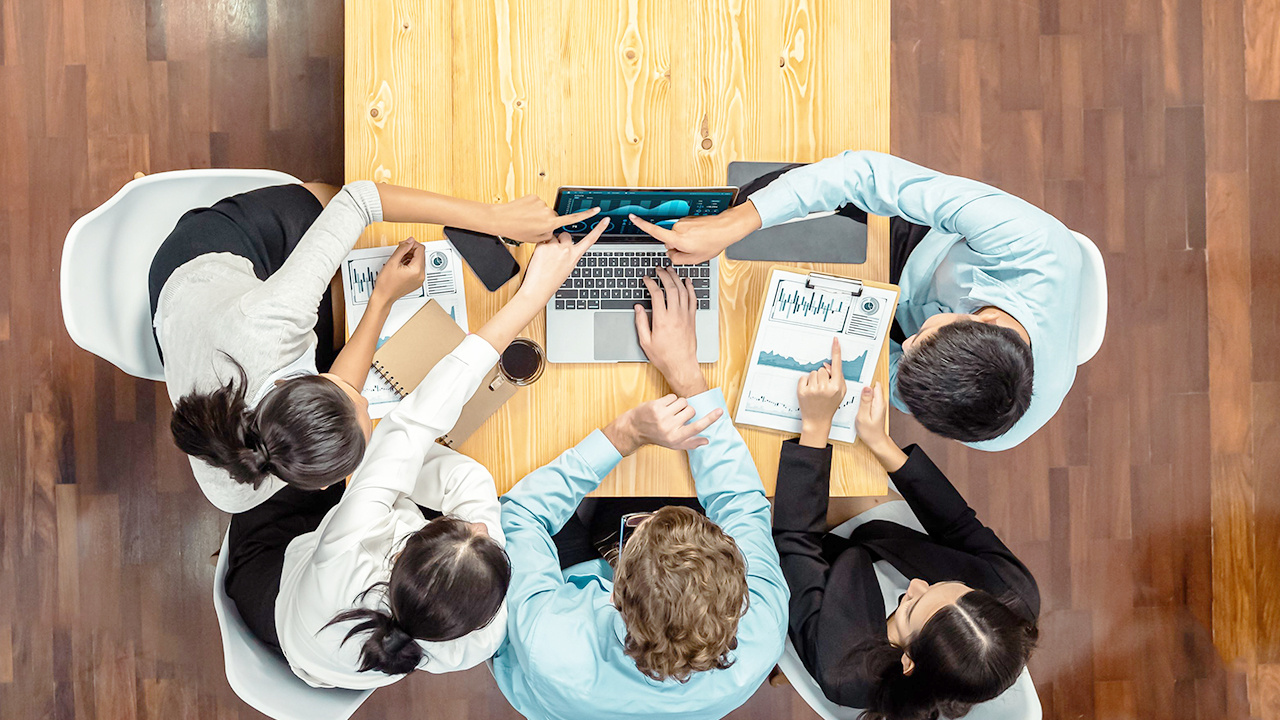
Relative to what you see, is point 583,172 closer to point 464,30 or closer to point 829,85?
point 464,30

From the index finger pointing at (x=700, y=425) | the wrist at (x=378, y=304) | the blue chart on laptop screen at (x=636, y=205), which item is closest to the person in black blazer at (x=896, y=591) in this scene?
the index finger pointing at (x=700, y=425)

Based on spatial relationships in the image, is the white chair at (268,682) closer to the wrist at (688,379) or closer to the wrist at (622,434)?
the wrist at (622,434)

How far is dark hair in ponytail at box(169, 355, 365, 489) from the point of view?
132 centimetres

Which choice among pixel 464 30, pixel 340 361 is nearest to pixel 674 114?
pixel 464 30

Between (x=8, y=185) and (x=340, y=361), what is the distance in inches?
63.1

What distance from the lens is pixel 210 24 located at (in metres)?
2.34

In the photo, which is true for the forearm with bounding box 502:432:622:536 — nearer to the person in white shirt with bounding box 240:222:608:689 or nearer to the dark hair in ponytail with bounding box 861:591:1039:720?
the person in white shirt with bounding box 240:222:608:689

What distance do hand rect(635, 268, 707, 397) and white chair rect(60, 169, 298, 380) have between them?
2.90 ft

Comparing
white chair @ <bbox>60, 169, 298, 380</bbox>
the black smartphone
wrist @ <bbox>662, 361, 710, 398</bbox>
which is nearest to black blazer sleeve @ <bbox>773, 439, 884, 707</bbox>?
wrist @ <bbox>662, 361, 710, 398</bbox>

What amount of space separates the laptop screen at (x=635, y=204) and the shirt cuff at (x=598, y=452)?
0.41 m

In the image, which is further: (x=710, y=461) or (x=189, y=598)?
(x=189, y=598)

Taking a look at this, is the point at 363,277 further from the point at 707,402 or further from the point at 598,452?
the point at 707,402

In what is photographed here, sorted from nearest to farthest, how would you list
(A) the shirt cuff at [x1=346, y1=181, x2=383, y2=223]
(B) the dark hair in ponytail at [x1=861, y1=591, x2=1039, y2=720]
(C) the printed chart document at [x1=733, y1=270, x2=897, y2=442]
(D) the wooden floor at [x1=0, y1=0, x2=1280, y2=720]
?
(B) the dark hair in ponytail at [x1=861, y1=591, x2=1039, y2=720] < (A) the shirt cuff at [x1=346, y1=181, x2=383, y2=223] < (C) the printed chart document at [x1=733, y1=270, x2=897, y2=442] < (D) the wooden floor at [x1=0, y1=0, x2=1280, y2=720]

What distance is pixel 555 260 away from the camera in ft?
5.11
